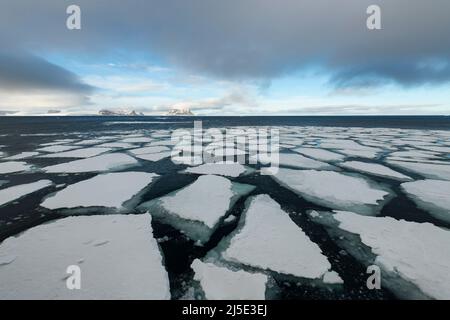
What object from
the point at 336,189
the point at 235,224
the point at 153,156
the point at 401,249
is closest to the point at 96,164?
the point at 153,156

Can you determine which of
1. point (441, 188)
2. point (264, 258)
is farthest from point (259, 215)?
point (441, 188)

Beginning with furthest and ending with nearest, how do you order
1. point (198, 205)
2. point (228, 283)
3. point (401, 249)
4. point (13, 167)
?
1. point (13, 167)
2. point (198, 205)
3. point (401, 249)
4. point (228, 283)

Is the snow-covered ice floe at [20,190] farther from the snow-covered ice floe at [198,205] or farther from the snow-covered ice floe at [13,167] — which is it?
the snow-covered ice floe at [198,205]

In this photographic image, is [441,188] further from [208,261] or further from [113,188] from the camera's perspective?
[113,188]

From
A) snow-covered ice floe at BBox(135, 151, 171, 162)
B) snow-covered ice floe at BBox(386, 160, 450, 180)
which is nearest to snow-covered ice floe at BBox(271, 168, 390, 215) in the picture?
snow-covered ice floe at BBox(386, 160, 450, 180)

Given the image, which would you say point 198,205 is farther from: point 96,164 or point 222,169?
point 96,164

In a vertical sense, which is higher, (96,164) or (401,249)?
(96,164)
